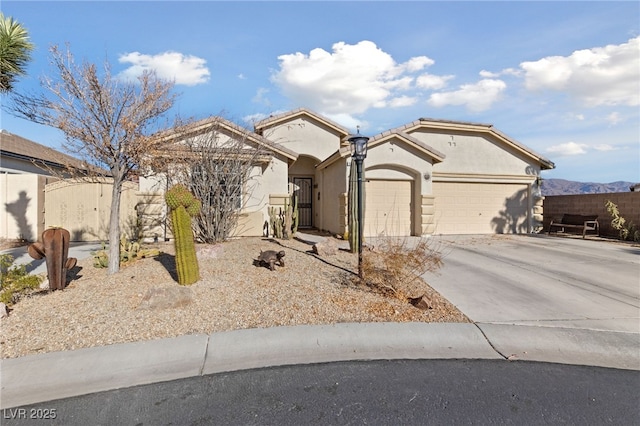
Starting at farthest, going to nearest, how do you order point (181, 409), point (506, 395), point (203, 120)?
point (203, 120) < point (506, 395) < point (181, 409)

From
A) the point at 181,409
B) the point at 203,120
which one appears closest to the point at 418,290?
the point at 181,409

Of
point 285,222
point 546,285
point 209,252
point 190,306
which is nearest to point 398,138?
point 285,222

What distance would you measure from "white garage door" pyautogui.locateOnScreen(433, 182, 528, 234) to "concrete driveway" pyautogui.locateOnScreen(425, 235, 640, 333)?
406cm

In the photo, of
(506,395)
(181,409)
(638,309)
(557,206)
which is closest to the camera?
(181,409)

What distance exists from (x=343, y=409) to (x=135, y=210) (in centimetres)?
1137

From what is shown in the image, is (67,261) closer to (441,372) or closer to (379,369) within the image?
(379,369)

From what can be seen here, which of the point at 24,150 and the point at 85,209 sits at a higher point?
the point at 24,150

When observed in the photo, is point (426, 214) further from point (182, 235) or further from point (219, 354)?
point (219, 354)

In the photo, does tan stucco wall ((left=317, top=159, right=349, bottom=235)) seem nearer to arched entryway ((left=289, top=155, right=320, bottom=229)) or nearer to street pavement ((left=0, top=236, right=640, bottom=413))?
arched entryway ((left=289, top=155, right=320, bottom=229))

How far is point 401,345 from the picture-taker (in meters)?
4.16

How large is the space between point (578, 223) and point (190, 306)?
16626 millimetres

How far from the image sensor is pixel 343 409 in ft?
9.66

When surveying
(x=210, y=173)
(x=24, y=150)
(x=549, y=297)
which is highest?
(x=24, y=150)

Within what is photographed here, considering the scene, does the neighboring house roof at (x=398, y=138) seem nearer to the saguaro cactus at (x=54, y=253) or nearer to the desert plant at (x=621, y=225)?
the desert plant at (x=621, y=225)
